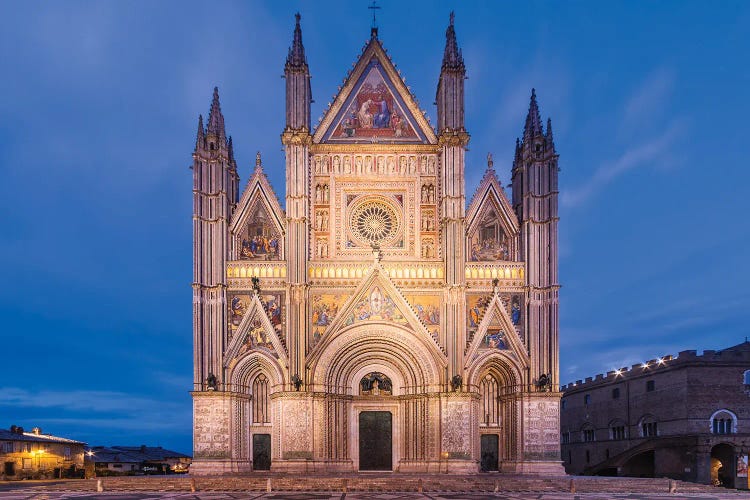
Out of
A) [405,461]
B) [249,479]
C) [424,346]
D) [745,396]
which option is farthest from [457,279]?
[745,396]

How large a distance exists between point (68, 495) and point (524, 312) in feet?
82.8

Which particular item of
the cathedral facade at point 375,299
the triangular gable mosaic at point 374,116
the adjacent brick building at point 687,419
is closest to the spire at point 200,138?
the cathedral facade at point 375,299

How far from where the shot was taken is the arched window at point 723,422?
148 ft

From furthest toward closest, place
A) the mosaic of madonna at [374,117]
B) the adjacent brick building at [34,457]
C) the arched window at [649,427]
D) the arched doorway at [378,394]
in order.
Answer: the adjacent brick building at [34,457] < the arched window at [649,427] < the mosaic of madonna at [374,117] < the arched doorway at [378,394]

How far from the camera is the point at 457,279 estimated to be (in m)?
40.0

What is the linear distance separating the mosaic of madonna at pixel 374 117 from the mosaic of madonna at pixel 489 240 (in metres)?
6.74

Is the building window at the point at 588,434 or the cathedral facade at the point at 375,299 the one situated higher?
the cathedral facade at the point at 375,299

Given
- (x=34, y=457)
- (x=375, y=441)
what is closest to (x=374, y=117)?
(x=375, y=441)

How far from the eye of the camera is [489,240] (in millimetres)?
41594

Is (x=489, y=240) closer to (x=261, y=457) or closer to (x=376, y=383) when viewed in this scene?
(x=376, y=383)

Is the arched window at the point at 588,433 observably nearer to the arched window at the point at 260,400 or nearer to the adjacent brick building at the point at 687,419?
the adjacent brick building at the point at 687,419

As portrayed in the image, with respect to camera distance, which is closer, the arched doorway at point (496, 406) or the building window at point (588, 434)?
the arched doorway at point (496, 406)

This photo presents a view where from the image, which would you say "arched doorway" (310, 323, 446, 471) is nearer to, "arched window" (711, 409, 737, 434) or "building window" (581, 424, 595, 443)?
"arched window" (711, 409, 737, 434)

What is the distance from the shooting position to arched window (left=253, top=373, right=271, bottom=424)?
132 feet
